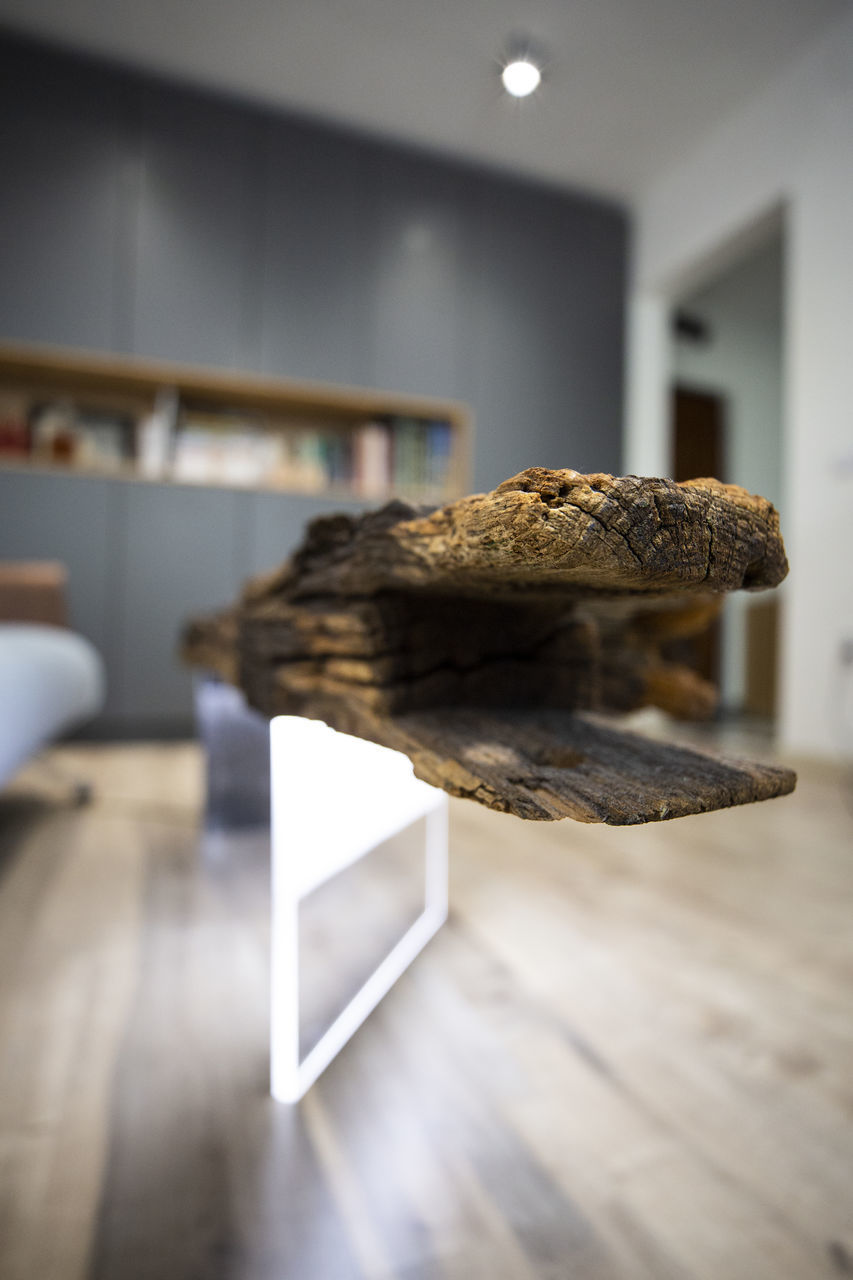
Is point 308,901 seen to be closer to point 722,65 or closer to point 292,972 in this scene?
point 292,972

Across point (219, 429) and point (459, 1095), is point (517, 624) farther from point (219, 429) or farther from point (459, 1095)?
point (219, 429)

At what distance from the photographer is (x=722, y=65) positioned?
218 centimetres

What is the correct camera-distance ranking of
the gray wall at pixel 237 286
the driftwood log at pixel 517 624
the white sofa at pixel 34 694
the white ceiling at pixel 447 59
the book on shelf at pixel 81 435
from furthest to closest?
the book on shelf at pixel 81 435 → the gray wall at pixel 237 286 → the white ceiling at pixel 447 59 → the white sofa at pixel 34 694 → the driftwood log at pixel 517 624

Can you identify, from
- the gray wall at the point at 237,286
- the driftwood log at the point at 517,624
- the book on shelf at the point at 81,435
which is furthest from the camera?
the book on shelf at the point at 81,435

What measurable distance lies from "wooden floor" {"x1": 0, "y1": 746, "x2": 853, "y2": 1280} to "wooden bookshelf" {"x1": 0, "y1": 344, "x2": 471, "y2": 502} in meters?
1.99

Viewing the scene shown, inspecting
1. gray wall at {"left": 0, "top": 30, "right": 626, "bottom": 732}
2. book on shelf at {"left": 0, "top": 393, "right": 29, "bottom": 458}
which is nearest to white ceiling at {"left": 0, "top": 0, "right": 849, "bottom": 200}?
gray wall at {"left": 0, "top": 30, "right": 626, "bottom": 732}

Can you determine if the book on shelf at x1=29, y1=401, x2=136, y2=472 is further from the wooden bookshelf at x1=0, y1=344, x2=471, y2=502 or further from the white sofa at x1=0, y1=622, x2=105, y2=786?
the white sofa at x1=0, y1=622, x2=105, y2=786

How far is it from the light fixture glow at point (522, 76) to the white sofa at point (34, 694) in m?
0.85

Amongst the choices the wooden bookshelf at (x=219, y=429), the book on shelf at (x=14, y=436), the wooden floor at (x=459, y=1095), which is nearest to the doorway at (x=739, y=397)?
the wooden floor at (x=459, y=1095)

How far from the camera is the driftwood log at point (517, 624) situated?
34cm

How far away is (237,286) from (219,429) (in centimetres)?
54

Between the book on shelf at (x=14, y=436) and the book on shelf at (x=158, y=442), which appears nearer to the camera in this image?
the book on shelf at (x=14, y=436)

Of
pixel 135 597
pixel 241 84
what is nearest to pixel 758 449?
pixel 135 597

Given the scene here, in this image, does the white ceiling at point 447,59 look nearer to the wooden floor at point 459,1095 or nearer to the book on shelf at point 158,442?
the book on shelf at point 158,442
